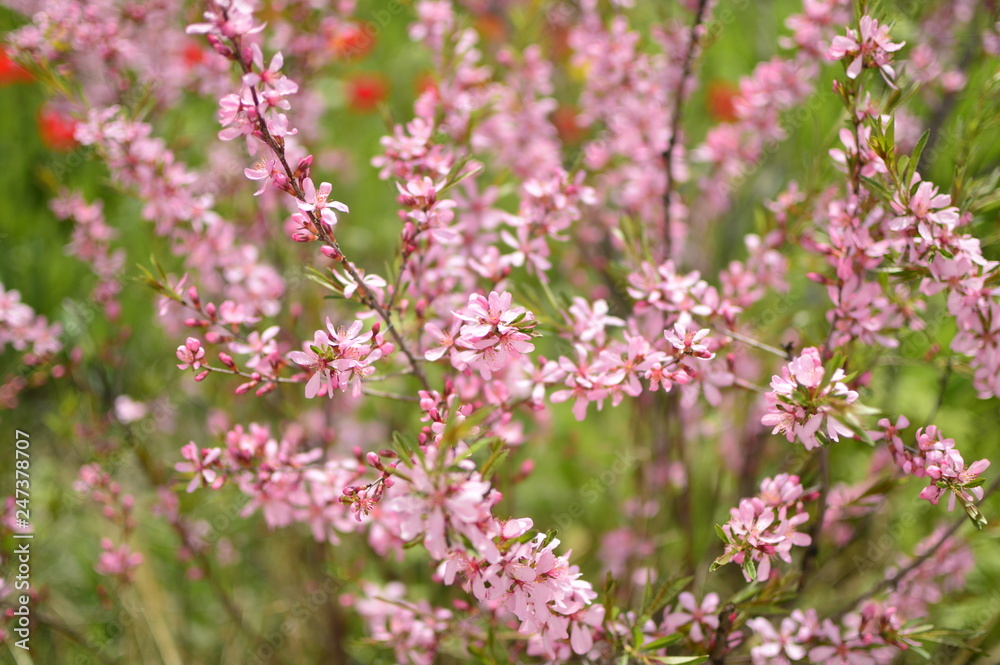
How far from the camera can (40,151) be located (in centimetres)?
380

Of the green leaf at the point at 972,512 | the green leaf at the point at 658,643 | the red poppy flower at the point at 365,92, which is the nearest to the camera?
the green leaf at the point at 972,512

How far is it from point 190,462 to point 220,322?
310 mm

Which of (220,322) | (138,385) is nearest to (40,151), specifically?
(138,385)

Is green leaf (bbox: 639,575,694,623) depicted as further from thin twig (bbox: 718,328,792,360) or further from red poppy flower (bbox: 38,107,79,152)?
red poppy flower (bbox: 38,107,79,152)

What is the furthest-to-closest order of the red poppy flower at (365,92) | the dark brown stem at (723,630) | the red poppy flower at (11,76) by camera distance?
the red poppy flower at (365,92), the red poppy flower at (11,76), the dark brown stem at (723,630)

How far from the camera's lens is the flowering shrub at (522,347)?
48.9 inches

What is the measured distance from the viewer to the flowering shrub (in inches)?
48.9

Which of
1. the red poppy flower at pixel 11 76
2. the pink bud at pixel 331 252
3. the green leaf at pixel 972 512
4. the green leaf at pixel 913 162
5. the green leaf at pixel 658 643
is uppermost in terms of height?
the red poppy flower at pixel 11 76

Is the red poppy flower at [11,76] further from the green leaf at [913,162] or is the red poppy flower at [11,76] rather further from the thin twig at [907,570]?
the thin twig at [907,570]

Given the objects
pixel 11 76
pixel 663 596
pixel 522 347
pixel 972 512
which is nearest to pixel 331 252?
pixel 522 347

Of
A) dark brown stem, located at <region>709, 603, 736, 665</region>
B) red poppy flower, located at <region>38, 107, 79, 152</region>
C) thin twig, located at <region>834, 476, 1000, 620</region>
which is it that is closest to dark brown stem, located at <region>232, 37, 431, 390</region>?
dark brown stem, located at <region>709, 603, 736, 665</region>

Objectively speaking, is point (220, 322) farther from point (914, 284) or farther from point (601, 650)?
point (914, 284)

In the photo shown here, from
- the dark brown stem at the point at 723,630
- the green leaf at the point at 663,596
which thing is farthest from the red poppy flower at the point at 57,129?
the dark brown stem at the point at 723,630

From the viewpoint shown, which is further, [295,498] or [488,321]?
[295,498]
